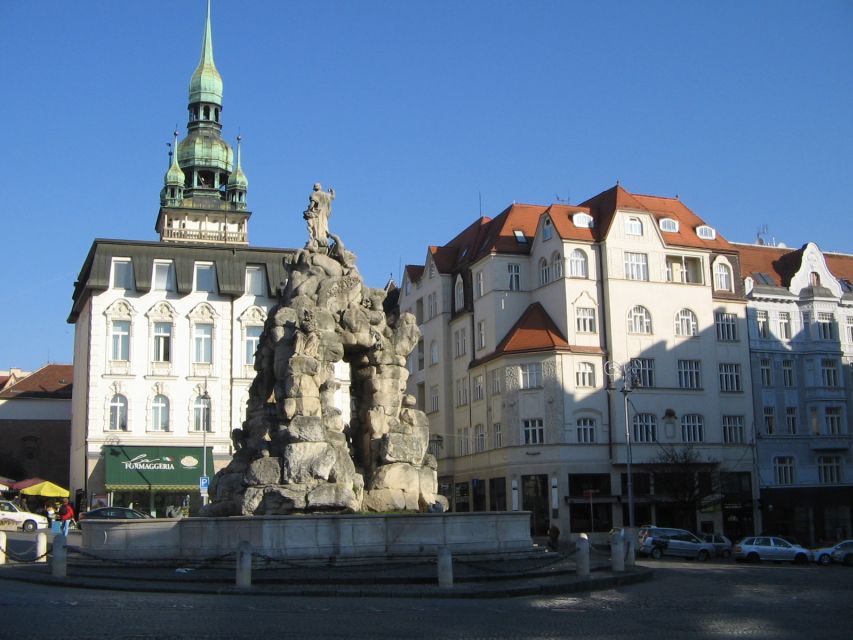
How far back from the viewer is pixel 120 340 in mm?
52062

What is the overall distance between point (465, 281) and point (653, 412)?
43.4 feet

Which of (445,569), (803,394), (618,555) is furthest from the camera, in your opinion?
(803,394)

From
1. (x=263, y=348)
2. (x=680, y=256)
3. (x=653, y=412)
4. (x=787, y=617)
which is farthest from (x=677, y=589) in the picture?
(x=680, y=256)

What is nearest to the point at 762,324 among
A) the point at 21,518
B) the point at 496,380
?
the point at 496,380

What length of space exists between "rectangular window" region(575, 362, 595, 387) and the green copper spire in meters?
57.9

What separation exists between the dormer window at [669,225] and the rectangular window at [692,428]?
32.5 feet

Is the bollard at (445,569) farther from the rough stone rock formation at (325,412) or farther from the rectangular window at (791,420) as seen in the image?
the rectangular window at (791,420)

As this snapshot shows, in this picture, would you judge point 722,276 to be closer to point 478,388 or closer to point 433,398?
point 478,388

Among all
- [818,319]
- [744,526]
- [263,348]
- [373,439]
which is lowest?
[744,526]

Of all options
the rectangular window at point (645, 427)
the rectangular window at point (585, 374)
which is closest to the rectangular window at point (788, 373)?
the rectangular window at point (645, 427)

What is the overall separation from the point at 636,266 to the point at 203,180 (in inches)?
2368

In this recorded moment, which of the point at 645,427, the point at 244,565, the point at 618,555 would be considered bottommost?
the point at 618,555

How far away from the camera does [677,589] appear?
69.7ft

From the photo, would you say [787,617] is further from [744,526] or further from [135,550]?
[744,526]
